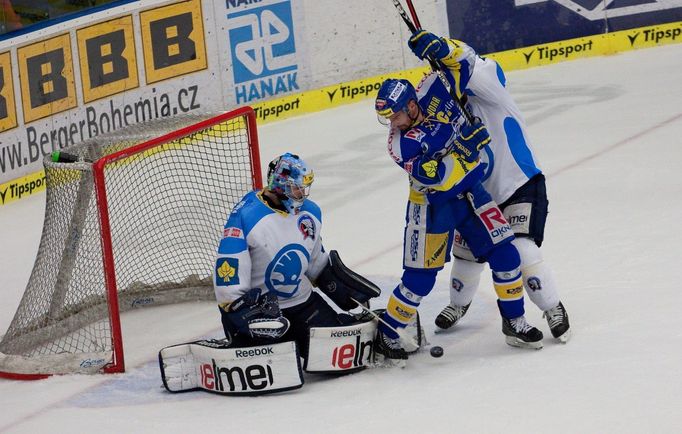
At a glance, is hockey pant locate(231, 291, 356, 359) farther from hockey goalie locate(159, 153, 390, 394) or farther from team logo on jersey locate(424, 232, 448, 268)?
team logo on jersey locate(424, 232, 448, 268)

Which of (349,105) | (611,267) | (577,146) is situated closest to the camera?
(611,267)

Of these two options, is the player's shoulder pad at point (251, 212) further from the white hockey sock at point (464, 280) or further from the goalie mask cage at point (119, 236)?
the white hockey sock at point (464, 280)

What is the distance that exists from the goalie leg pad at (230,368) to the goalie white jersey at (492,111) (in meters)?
0.99

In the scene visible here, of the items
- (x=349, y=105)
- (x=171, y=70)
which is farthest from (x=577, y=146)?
(x=171, y=70)

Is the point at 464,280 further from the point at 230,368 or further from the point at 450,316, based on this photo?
the point at 230,368

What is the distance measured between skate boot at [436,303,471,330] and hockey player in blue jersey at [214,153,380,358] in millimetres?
430

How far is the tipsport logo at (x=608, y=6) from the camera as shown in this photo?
9852 millimetres

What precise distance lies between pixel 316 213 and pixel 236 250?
391 millimetres

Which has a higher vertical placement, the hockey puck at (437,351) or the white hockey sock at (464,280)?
the white hockey sock at (464,280)

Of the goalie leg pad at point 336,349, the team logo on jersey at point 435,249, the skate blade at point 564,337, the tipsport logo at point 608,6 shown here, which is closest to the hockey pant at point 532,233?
the skate blade at point 564,337

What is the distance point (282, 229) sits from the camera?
4.54 meters

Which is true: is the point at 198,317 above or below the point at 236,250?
below

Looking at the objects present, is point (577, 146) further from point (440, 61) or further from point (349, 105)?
point (440, 61)

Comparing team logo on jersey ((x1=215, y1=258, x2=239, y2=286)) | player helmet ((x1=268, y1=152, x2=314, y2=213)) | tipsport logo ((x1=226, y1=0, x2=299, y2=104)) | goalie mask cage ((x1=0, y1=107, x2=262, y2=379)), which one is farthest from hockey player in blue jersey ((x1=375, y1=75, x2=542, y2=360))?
tipsport logo ((x1=226, y1=0, x2=299, y2=104))
